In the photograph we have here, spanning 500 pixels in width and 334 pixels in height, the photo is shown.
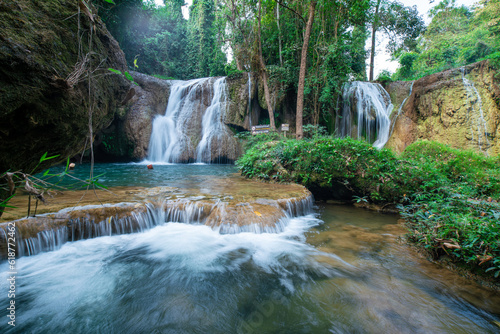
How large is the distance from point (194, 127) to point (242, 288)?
44.2ft

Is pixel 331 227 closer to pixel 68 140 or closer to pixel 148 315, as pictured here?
pixel 148 315

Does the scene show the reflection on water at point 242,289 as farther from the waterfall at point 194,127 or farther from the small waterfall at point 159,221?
the waterfall at point 194,127

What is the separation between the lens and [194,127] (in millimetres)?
14703

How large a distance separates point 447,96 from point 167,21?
2666 cm

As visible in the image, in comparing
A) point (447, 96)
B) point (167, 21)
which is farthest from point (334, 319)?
point (167, 21)

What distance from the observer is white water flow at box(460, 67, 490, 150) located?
32.7 feet

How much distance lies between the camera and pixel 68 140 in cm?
280

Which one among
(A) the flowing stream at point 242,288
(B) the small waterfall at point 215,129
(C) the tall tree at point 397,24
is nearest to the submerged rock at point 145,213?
(A) the flowing stream at point 242,288

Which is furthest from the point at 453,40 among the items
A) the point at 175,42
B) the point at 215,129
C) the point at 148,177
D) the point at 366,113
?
the point at 148,177

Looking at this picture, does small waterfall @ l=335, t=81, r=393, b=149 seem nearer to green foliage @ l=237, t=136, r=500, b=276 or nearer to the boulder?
green foliage @ l=237, t=136, r=500, b=276

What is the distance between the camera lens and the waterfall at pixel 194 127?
14.0 m

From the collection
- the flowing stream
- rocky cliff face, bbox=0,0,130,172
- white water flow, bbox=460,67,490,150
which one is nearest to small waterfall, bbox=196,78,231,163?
the flowing stream

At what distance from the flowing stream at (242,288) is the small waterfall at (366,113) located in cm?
1122

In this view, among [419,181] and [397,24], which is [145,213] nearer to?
[419,181]
